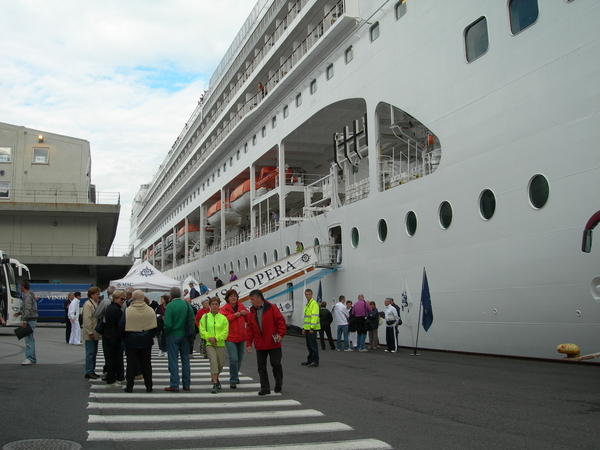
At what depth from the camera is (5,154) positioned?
31.3m

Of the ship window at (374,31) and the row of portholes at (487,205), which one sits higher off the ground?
the ship window at (374,31)

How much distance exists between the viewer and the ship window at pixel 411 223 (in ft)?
49.0

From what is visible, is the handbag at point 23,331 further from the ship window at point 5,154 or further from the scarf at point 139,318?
the ship window at point 5,154

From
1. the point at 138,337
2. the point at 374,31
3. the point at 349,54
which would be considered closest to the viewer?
the point at 138,337

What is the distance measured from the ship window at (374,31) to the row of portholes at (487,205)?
19.4 feet

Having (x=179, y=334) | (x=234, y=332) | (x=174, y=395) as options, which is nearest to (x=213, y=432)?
(x=174, y=395)

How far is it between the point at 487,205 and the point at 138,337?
799cm

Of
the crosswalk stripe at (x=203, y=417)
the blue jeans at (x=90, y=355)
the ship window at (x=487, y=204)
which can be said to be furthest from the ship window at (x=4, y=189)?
the crosswalk stripe at (x=203, y=417)

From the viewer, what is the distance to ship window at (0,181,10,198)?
31061 mm

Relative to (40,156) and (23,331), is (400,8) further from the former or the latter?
(40,156)

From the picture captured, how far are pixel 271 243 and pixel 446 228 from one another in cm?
1341

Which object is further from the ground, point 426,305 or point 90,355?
point 426,305

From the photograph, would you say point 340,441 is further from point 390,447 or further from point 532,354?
point 532,354

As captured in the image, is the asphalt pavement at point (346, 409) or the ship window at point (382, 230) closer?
the asphalt pavement at point (346, 409)
